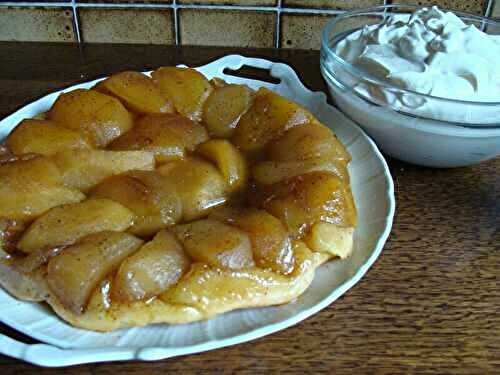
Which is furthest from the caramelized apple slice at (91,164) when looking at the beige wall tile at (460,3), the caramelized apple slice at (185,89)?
the beige wall tile at (460,3)

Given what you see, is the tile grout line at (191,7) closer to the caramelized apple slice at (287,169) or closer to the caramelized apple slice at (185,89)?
the caramelized apple slice at (185,89)

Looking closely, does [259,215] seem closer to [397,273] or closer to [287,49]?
[397,273]

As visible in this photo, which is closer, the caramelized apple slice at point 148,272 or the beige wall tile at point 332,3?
the caramelized apple slice at point 148,272

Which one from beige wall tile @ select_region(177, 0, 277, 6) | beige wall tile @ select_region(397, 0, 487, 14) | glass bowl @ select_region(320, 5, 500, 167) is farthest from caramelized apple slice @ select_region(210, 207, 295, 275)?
beige wall tile @ select_region(397, 0, 487, 14)

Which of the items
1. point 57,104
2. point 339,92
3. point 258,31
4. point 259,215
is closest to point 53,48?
point 258,31

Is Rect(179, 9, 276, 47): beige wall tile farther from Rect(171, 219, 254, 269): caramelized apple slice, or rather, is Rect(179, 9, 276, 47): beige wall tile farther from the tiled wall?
Rect(171, 219, 254, 269): caramelized apple slice

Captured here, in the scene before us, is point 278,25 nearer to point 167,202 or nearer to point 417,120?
point 417,120

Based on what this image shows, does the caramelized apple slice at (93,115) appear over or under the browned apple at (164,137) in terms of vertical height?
over
